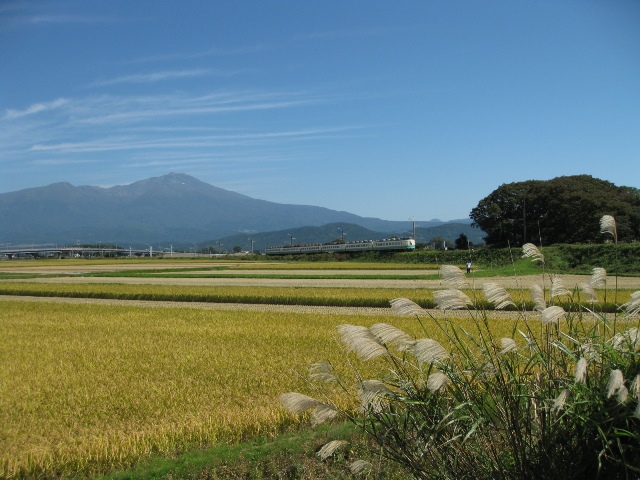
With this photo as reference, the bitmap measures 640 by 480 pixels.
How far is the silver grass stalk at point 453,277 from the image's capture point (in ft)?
13.2

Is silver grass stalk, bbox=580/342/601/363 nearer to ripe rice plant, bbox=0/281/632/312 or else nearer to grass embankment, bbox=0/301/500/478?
grass embankment, bbox=0/301/500/478

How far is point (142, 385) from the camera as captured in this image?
968 cm

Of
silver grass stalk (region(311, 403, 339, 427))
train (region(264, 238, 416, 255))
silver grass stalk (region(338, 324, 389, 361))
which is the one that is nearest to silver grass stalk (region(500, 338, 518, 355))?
silver grass stalk (region(338, 324, 389, 361))

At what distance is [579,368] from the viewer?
10.3ft

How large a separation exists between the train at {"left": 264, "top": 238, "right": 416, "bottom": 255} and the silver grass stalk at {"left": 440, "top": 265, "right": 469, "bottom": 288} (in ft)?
247

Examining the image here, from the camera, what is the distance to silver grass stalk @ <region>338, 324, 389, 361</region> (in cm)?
370

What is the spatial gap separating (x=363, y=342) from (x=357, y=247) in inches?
3385

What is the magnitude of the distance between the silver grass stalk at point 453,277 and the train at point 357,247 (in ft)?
247

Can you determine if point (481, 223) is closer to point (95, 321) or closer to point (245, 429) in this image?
point (95, 321)

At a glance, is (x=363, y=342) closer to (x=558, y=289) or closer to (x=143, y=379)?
(x=558, y=289)

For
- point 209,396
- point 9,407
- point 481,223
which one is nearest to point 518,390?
point 209,396

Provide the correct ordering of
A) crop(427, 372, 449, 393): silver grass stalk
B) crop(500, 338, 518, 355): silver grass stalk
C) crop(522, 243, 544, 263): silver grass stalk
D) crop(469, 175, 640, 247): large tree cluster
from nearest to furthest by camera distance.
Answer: crop(427, 372, 449, 393): silver grass stalk, crop(500, 338, 518, 355): silver grass stalk, crop(522, 243, 544, 263): silver grass stalk, crop(469, 175, 640, 247): large tree cluster

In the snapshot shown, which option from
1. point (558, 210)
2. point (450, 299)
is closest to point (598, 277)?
point (450, 299)

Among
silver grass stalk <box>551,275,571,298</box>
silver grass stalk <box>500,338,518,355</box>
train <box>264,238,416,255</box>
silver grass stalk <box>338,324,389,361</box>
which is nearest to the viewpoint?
silver grass stalk <box>338,324,389,361</box>
